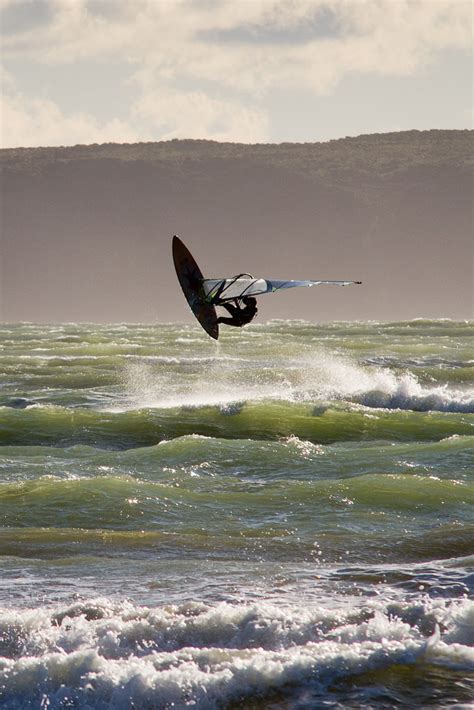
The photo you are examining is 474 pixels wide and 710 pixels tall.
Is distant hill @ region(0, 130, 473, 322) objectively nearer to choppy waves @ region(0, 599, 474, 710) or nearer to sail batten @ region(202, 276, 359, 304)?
sail batten @ region(202, 276, 359, 304)

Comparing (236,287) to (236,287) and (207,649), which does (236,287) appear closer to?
(236,287)

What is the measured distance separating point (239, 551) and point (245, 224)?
547 ft

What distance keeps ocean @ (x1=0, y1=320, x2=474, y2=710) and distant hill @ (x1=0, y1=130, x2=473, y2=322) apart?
12769 centimetres

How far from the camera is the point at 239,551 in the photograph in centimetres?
1180

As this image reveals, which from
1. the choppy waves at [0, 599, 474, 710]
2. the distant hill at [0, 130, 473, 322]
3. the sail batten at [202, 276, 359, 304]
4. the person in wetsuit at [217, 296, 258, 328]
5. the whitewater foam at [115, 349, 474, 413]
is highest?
the distant hill at [0, 130, 473, 322]

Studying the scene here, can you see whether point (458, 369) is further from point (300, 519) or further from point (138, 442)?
point (300, 519)

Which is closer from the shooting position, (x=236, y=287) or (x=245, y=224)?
(x=236, y=287)

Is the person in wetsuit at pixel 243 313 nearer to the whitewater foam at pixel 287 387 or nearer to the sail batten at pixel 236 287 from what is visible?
the sail batten at pixel 236 287

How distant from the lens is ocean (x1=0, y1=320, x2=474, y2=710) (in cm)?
812

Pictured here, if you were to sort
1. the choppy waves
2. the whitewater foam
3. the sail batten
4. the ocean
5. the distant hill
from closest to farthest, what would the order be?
the choppy waves → the ocean → the sail batten → the whitewater foam → the distant hill

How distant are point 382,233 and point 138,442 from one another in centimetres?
15439

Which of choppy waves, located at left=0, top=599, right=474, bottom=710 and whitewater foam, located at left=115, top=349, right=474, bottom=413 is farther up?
whitewater foam, located at left=115, top=349, right=474, bottom=413

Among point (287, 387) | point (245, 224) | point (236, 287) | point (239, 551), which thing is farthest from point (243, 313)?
point (245, 224)

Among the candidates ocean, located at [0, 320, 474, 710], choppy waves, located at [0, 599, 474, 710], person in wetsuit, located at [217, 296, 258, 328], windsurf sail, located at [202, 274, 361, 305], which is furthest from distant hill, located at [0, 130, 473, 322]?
choppy waves, located at [0, 599, 474, 710]
